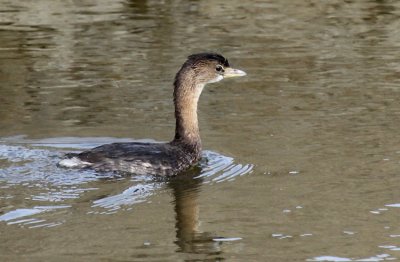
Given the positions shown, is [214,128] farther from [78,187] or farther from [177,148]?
[78,187]

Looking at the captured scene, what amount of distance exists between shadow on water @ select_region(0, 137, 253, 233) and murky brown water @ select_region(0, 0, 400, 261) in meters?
0.02

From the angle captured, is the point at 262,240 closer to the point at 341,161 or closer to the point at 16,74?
the point at 341,161

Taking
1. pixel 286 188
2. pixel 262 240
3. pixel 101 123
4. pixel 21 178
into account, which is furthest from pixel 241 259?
pixel 101 123

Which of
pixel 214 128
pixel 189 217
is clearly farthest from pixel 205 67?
pixel 189 217

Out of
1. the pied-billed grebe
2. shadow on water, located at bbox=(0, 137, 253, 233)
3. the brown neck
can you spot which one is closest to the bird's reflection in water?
shadow on water, located at bbox=(0, 137, 253, 233)

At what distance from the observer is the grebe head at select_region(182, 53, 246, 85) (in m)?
11.6

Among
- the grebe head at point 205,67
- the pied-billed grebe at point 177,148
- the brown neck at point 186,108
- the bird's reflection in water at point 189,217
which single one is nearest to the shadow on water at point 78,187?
the bird's reflection in water at point 189,217

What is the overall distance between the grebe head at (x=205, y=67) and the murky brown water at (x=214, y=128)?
654 millimetres

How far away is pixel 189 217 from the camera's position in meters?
9.28

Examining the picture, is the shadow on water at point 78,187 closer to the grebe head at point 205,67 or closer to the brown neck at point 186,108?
the brown neck at point 186,108

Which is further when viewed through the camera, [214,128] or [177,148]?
[214,128]

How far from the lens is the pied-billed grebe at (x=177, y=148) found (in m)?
10.5

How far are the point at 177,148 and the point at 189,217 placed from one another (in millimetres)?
1892

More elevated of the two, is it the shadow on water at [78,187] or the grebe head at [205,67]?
the grebe head at [205,67]
